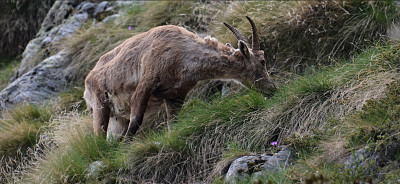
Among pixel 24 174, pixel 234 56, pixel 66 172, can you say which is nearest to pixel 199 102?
pixel 234 56

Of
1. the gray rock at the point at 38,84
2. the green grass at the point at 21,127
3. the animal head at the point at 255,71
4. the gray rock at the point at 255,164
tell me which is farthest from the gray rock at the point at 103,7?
the gray rock at the point at 255,164

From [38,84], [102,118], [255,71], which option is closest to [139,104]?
[102,118]

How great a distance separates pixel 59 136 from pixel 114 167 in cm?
164

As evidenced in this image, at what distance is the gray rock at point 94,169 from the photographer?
5840 millimetres

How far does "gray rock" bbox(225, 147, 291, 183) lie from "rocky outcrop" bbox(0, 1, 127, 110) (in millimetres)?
5395

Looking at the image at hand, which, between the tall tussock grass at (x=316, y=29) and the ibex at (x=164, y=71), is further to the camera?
the tall tussock grass at (x=316, y=29)

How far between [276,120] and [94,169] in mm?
2230

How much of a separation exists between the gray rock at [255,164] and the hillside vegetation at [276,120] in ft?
0.27

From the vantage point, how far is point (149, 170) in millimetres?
5746

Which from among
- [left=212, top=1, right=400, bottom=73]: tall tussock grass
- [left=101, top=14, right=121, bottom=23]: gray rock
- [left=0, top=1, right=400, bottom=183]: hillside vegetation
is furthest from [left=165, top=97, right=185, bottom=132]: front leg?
[left=101, top=14, right=121, bottom=23]: gray rock

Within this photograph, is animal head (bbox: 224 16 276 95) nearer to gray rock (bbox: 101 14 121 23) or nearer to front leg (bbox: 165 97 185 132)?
front leg (bbox: 165 97 185 132)

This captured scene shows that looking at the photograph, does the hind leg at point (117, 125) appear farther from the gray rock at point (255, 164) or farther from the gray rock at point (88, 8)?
the gray rock at point (88, 8)

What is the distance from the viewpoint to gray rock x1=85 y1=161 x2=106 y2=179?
19.2ft

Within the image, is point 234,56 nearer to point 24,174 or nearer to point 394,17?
point 394,17
